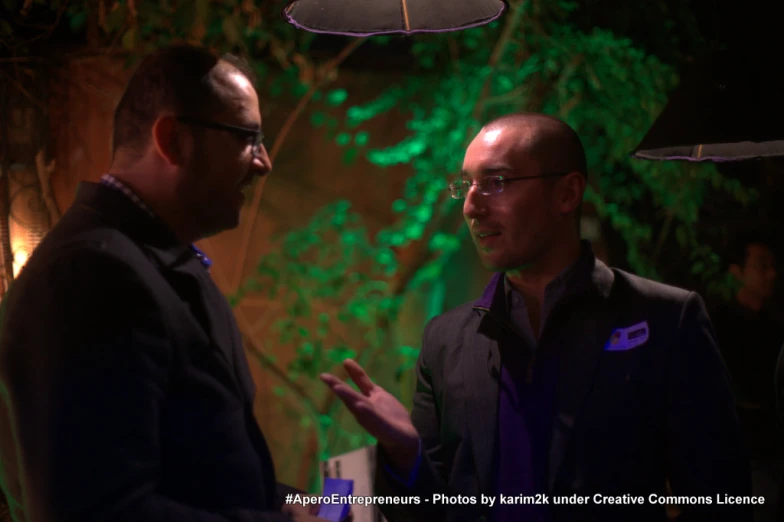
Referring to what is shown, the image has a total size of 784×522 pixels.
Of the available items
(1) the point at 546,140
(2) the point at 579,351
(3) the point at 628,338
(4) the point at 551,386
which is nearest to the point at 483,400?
(4) the point at 551,386

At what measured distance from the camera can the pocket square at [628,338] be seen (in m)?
1.86

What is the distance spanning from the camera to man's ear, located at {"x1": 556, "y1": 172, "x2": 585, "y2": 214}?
2.10 metres

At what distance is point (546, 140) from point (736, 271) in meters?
2.56

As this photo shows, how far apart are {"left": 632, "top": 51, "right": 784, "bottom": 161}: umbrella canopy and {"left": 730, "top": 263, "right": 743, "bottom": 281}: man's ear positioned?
2.09 metres

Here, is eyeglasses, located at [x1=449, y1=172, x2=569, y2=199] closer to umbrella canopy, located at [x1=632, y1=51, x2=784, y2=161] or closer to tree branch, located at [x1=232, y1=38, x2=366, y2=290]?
umbrella canopy, located at [x1=632, y1=51, x2=784, y2=161]

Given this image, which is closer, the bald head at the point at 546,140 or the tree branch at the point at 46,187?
the bald head at the point at 546,140

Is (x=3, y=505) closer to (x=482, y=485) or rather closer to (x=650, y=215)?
(x=482, y=485)

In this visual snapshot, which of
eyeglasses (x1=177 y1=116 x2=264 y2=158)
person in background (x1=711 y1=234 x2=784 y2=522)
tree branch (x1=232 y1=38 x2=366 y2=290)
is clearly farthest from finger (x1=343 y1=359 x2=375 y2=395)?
person in background (x1=711 y1=234 x2=784 y2=522)

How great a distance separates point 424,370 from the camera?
7.12 feet

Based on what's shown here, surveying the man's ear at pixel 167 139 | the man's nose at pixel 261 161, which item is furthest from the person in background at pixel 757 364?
the man's ear at pixel 167 139

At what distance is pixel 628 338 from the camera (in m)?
1.88

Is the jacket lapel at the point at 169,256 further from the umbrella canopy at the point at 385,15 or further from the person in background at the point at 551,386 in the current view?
the umbrella canopy at the point at 385,15

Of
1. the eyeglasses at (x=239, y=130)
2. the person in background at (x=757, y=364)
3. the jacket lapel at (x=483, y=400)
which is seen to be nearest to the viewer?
the eyeglasses at (x=239, y=130)

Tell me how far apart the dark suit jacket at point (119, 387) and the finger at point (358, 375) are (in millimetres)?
250
